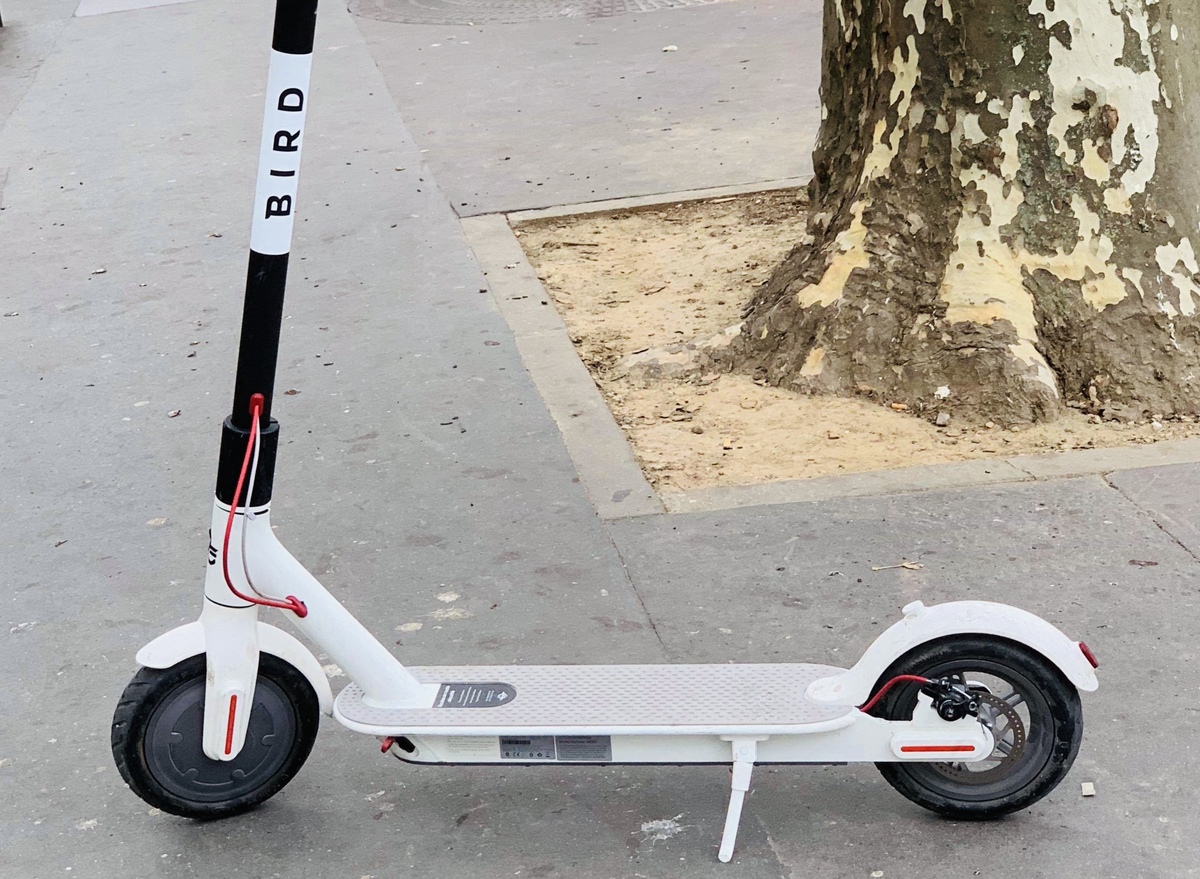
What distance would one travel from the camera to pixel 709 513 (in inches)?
189

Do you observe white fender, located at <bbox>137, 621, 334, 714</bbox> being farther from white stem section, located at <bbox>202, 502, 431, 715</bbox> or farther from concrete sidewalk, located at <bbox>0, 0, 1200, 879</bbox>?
concrete sidewalk, located at <bbox>0, 0, 1200, 879</bbox>

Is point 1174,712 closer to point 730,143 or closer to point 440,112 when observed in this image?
point 730,143

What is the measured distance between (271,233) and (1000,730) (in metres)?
1.89

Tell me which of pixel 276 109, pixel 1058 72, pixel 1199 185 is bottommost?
pixel 1199 185

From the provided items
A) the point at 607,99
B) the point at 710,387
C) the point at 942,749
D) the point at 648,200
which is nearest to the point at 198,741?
the point at 942,749

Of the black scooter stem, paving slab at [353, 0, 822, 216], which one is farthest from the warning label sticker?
paving slab at [353, 0, 822, 216]

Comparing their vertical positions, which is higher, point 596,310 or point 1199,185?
point 1199,185

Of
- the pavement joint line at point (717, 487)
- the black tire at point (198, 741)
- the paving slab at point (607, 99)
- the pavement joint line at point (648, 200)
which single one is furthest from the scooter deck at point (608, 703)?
the paving slab at point (607, 99)

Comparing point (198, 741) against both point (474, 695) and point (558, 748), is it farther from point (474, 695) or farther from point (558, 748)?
point (558, 748)

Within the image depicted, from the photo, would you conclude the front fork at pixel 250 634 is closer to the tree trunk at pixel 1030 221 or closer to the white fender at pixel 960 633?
the white fender at pixel 960 633

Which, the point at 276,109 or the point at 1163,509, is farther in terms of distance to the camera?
the point at 1163,509

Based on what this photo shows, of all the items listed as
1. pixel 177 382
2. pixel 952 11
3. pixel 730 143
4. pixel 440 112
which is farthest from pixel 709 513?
pixel 440 112

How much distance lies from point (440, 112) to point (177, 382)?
16.3ft

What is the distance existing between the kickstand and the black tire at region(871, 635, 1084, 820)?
1.00 ft
